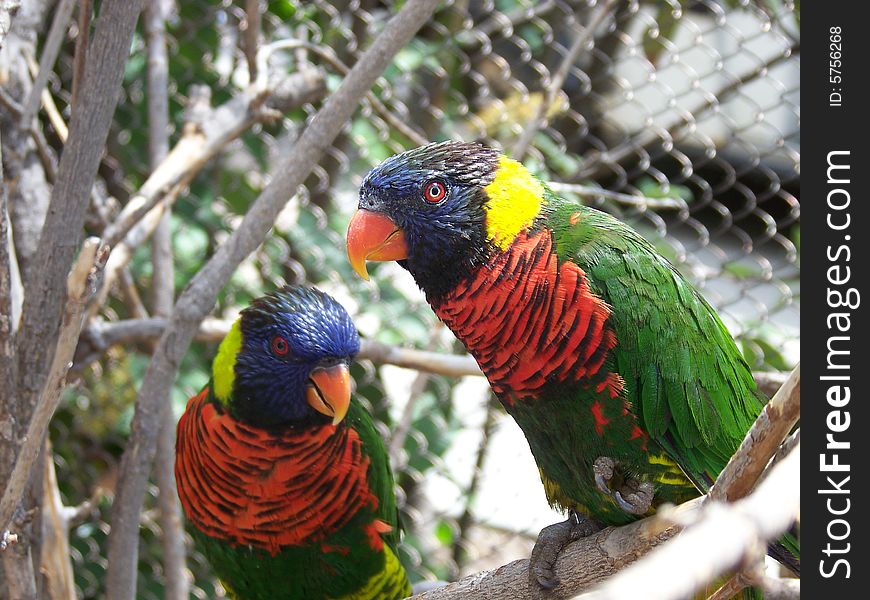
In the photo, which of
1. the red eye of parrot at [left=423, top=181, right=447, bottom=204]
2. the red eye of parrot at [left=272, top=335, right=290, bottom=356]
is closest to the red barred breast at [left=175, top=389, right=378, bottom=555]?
the red eye of parrot at [left=272, top=335, right=290, bottom=356]

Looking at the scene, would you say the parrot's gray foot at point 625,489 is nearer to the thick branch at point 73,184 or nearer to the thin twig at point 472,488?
the thick branch at point 73,184

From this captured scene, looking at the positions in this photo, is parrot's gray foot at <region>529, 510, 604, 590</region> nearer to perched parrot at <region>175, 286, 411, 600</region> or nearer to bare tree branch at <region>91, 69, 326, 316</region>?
perched parrot at <region>175, 286, 411, 600</region>

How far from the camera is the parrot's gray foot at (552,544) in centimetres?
96

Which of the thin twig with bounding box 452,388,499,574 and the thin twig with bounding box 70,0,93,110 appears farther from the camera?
the thin twig with bounding box 452,388,499,574

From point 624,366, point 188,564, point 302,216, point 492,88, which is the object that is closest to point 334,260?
point 302,216

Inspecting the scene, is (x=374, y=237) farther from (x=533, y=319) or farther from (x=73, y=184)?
(x=73, y=184)

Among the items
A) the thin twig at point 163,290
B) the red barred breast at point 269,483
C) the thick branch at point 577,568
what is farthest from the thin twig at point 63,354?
the thin twig at point 163,290

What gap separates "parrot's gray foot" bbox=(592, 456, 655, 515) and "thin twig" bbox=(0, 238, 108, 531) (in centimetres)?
56

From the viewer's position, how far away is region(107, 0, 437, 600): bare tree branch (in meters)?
1.11

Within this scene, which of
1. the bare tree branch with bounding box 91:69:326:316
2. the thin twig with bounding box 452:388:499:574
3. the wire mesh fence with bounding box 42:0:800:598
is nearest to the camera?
the bare tree branch with bounding box 91:69:326:316
